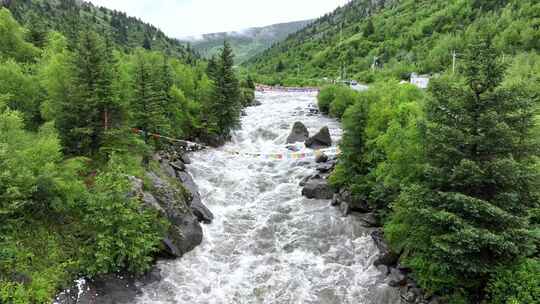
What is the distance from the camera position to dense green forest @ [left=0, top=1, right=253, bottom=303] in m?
13.6

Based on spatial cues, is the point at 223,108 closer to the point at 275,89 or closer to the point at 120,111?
the point at 120,111

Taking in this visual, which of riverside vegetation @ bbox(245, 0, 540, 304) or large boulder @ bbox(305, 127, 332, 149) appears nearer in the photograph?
riverside vegetation @ bbox(245, 0, 540, 304)

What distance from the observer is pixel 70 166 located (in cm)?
1609

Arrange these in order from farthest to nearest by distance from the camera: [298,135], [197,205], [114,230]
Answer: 1. [298,135]
2. [197,205]
3. [114,230]

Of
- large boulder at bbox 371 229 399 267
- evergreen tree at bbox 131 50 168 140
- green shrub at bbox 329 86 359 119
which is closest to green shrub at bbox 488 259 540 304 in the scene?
large boulder at bbox 371 229 399 267

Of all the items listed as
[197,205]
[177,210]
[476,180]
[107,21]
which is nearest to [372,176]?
[476,180]

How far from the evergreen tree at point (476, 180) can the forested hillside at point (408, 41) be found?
4097 cm

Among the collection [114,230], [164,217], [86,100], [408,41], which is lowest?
[164,217]

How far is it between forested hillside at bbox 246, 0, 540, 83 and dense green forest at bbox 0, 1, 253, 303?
4639cm

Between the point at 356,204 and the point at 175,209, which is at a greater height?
the point at 175,209

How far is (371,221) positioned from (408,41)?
98684mm

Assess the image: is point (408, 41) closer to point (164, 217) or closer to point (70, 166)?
point (164, 217)

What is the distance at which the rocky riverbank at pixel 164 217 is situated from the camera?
14.4 m

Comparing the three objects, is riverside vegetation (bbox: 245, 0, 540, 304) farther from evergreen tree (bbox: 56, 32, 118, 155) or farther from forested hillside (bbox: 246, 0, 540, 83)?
forested hillside (bbox: 246, 0, 540, 83)
